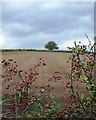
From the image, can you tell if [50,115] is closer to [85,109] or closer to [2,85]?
[85,109]

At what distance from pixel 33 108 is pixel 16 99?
184 mm

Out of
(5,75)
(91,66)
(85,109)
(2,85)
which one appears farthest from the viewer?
(2,85)

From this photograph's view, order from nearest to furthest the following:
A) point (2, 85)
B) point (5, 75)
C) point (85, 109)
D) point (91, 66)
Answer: point (91, 66), point (85, 109), point (5, 75), point (2, 85)

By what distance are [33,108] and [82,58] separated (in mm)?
684

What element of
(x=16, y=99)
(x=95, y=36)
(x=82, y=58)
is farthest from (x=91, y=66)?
(x=16, y=99)

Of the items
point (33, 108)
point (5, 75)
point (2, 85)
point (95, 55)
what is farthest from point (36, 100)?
point (2, 85)

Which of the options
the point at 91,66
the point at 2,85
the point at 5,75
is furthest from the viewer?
the point at 2,85

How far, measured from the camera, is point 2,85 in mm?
4211

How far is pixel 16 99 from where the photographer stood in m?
3.13

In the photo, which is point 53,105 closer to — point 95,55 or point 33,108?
point 33,108

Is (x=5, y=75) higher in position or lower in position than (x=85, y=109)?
higher

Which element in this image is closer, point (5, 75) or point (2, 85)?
point (5, 75)

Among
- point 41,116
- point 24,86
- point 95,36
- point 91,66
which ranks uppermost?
point 95,36

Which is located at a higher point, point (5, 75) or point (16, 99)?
point (5, 75)
